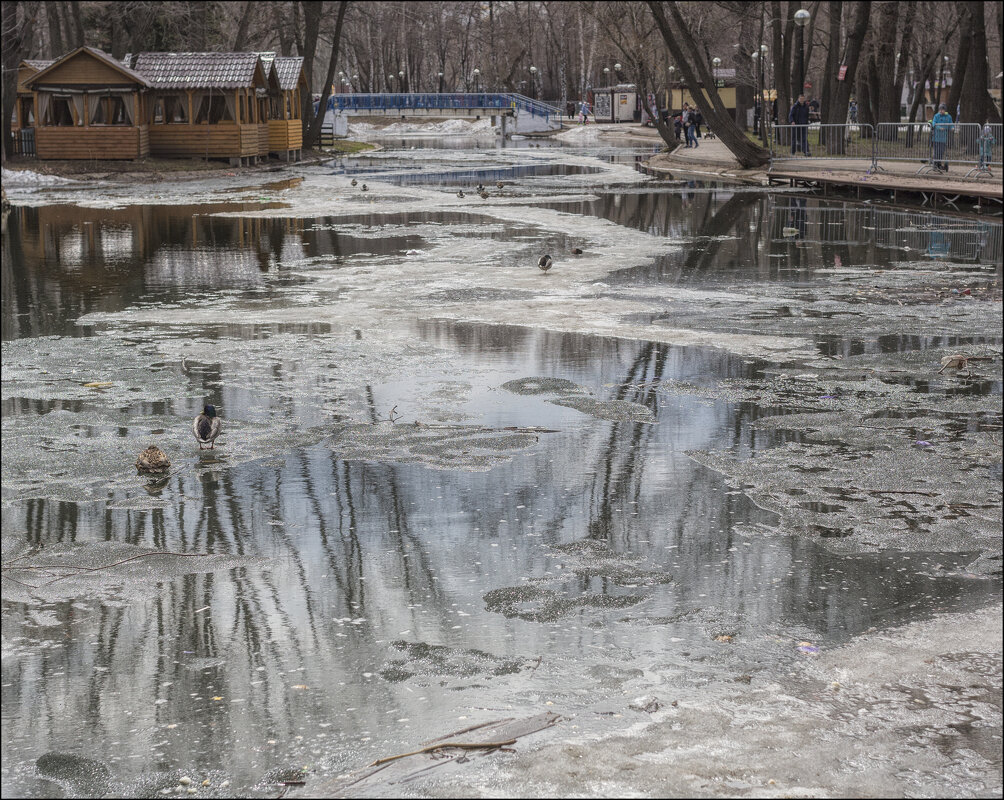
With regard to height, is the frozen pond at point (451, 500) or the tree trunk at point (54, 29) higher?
the tree trunk at point (54, 29)

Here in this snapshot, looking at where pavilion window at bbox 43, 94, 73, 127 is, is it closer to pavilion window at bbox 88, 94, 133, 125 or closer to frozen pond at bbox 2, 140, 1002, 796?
pavilion window at bbox 88, 94, 133, 125

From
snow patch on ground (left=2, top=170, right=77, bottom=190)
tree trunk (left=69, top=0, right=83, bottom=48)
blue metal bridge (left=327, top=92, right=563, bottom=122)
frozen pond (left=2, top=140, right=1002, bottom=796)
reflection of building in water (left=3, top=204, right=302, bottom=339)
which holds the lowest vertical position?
frozen pond (left=2, top=140, right=1002, bottom=796)

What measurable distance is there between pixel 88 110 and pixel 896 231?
103 feet

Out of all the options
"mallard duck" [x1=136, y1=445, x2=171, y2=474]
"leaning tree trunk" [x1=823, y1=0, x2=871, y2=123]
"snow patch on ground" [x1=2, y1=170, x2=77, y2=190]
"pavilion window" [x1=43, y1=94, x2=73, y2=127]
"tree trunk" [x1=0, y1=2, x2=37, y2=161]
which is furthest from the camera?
"tree trunk" [x1=0, y1=2, x2=37, y2=161]

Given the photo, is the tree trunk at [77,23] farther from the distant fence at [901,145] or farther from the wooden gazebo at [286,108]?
the distant fence at [901,145]

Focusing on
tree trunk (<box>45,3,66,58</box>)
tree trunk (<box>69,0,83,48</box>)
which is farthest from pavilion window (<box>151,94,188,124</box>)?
tree trunk (<box>45,3,66,58</box>)

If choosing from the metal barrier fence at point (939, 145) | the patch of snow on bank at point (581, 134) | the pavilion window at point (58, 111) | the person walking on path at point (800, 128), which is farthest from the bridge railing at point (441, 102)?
the metal barrier fence at point (939, 145)

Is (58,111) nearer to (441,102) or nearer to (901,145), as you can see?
(901,145)

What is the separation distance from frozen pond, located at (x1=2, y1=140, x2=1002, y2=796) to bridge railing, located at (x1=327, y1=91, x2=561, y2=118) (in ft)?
264

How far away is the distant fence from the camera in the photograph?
30.4 meters

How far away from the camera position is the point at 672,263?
20422mm

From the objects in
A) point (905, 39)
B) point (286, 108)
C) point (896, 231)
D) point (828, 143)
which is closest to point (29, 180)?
point (286, 108)

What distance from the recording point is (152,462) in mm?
9109

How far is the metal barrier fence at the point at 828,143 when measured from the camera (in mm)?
38562
